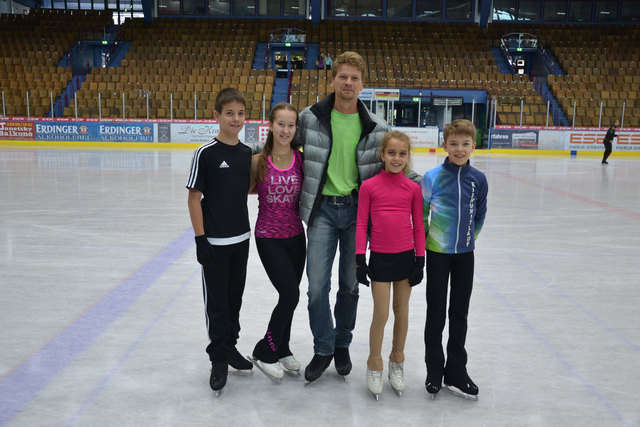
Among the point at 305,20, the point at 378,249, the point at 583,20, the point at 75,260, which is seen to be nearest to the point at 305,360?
the point at 378,249

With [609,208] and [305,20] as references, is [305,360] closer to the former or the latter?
[609,208]

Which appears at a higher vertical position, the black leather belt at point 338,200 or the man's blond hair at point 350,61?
the man's blond hair at point 350,61

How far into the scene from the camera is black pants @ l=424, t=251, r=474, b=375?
2.82 meters

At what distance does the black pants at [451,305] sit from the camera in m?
2.82

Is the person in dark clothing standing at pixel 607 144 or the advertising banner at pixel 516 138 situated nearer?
the person in dark clothing standing at pixel 607 144

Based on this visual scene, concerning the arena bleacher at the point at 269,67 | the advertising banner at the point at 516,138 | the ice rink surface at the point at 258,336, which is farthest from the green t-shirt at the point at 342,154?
the advertising banner at the point at 516,138

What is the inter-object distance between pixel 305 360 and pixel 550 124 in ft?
73.2

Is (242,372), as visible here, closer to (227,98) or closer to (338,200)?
(338,200)

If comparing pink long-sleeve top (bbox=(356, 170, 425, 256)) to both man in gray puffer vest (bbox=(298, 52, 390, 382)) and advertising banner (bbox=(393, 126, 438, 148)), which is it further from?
advertising banner (bbox=(393, 126, 438, 148))

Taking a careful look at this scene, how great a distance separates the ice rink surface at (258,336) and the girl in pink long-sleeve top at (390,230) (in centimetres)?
42

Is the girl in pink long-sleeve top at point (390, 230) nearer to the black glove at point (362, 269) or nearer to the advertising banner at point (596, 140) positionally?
the black glove at point (362, 269)

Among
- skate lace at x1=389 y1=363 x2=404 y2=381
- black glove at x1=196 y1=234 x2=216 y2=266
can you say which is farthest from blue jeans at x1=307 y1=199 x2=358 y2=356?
black glove at x1=196 y1=234 x2=216 y2=266

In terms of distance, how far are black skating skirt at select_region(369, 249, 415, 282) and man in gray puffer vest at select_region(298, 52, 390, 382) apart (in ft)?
0.71

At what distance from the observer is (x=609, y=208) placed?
887 centimetres
